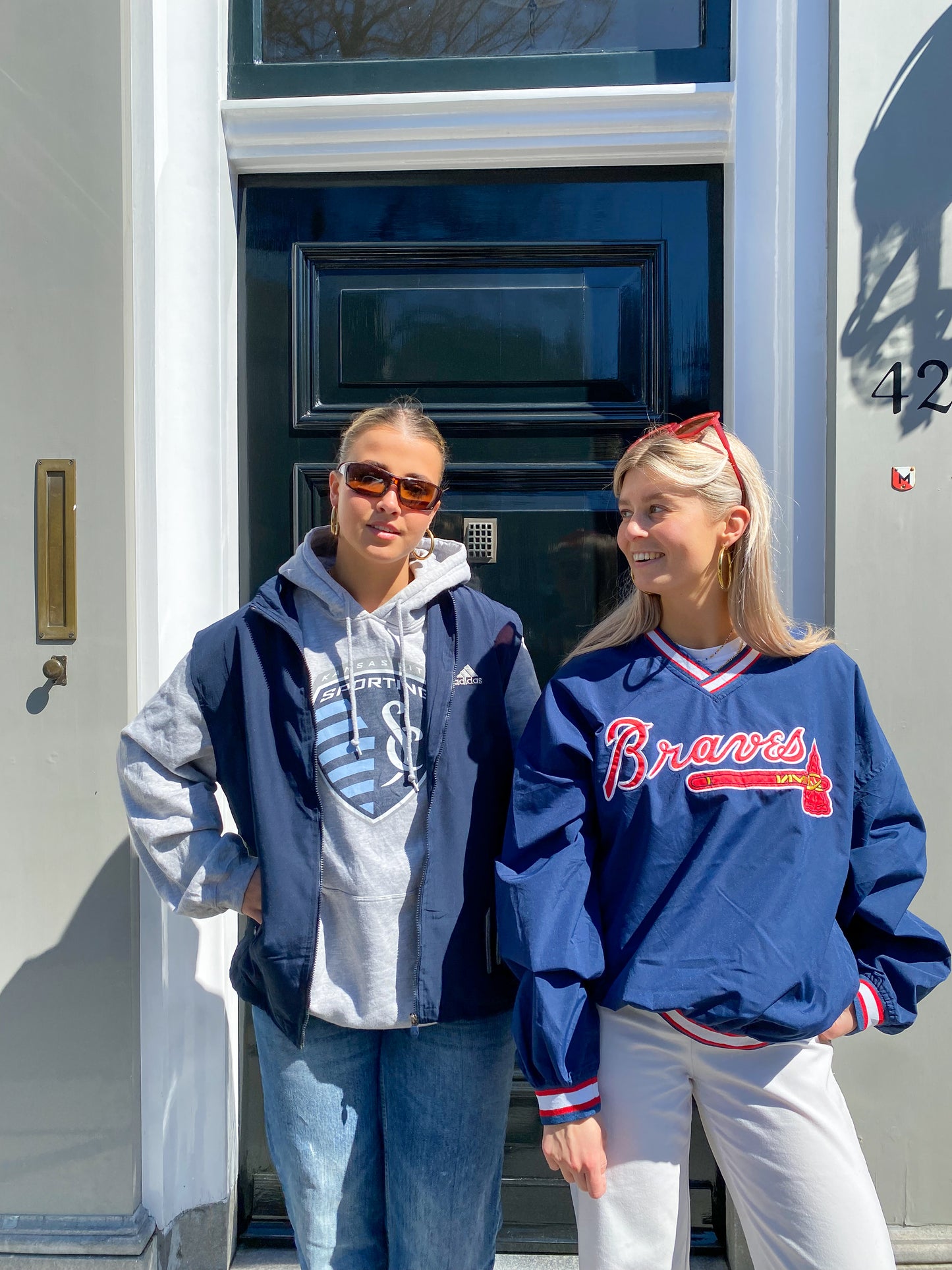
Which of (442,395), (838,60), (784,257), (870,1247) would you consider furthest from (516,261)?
(870,1247)

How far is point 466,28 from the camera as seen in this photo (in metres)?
2.55

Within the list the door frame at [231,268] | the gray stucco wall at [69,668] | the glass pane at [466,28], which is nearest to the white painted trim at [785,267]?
the door frame at [231,268]

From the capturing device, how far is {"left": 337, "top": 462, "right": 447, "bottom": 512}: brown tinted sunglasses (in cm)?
171

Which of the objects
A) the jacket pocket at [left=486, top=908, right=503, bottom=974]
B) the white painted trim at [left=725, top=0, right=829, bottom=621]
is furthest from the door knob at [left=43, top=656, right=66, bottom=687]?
the white painted trim at [left=725, top=0, right=829, bottom=621]

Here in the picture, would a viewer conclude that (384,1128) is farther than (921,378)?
No

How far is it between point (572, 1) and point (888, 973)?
2499 mm

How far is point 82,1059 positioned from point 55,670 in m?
1.00

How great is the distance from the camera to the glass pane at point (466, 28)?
2514mm

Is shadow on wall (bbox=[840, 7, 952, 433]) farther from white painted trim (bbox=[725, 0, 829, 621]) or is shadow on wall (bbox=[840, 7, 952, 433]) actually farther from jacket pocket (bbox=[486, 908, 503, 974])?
jacket pocket (bbox=[486, 908, 503, 974])

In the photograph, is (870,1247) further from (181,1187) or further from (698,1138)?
(181,1187)

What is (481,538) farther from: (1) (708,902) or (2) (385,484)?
(1) (708,902)

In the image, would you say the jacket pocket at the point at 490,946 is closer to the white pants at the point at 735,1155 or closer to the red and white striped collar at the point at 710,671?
the white pants at the point at 735,1155

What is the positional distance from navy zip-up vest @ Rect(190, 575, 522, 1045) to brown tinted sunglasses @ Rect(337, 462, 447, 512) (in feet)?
0.73

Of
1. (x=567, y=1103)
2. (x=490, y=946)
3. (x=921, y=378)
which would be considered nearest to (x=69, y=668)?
(x=490, y=946)
